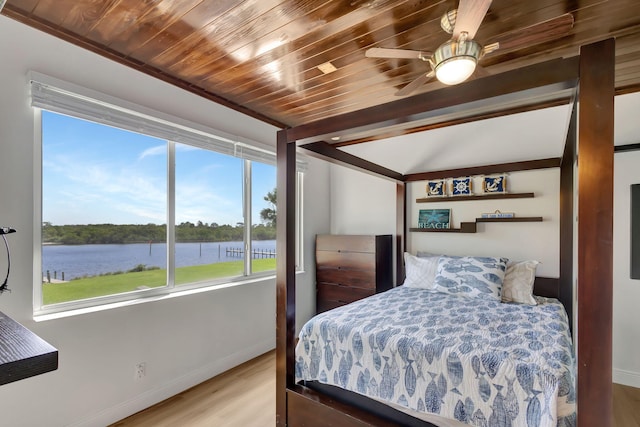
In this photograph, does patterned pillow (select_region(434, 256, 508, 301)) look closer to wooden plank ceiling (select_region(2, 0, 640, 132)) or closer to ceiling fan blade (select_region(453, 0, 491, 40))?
wooden plank ceiling (select_region(2, 0, 640, 132))

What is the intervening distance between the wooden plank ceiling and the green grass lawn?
1.58 m

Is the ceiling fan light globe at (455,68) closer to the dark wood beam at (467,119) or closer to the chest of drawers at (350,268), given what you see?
the dark wood beam at (467,119)

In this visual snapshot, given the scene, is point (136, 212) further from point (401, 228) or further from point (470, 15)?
point (401, 228)

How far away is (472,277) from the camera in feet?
8.98

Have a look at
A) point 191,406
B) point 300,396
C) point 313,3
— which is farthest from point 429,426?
point 313,3

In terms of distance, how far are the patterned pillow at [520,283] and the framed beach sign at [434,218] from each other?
823 mm

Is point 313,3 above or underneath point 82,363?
above

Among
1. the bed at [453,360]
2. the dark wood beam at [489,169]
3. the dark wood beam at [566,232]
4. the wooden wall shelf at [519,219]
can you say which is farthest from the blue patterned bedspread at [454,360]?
the dark wood beam at [489,169]

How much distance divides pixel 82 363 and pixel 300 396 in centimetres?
138

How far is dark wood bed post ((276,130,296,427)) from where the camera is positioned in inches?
74.2

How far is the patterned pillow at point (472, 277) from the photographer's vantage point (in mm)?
2635

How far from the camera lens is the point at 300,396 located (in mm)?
1859

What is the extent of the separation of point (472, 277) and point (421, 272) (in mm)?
540

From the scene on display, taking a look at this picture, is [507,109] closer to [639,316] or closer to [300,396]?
[639,316]
